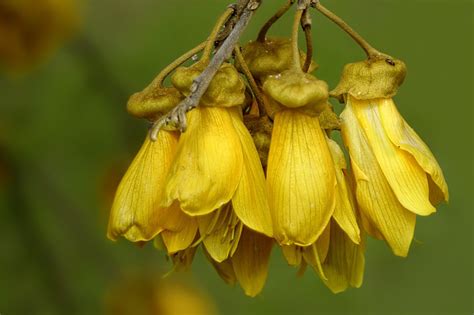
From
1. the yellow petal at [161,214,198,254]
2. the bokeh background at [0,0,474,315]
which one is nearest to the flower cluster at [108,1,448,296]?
the yellow petal at [161,214,198,254]

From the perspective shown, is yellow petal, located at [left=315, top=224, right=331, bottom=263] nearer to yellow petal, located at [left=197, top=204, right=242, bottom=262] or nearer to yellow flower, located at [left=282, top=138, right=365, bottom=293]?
yellow flower, located at [left=282, top=138, right=365, bottom=293]

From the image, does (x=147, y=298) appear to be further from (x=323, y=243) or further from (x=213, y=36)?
(x=213, y=36)

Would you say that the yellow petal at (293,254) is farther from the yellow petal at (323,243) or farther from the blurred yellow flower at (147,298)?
the blurred yellow flower at (147,298)

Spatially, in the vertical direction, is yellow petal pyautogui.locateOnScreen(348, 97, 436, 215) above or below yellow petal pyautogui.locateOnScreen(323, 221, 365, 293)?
above

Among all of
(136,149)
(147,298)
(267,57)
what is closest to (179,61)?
(267,57)

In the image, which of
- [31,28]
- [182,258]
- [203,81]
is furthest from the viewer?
[31,28]

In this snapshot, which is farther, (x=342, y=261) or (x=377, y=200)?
(x=342, y=261)

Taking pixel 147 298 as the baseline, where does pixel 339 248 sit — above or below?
above
